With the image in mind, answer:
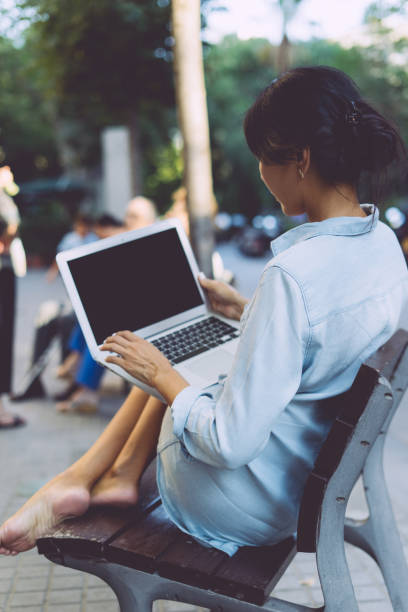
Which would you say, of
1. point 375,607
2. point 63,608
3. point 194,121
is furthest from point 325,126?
point 194,121

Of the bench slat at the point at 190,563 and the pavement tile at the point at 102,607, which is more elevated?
the bench slat at the point at 190,563

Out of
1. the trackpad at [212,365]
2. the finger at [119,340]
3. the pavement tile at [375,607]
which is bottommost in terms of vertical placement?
the pavement tile at [375,607]

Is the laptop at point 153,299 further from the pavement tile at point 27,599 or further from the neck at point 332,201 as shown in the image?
the pavement tile at point 27,599

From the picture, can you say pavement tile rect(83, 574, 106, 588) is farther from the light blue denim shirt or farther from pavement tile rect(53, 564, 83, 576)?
the light blue denim shirt

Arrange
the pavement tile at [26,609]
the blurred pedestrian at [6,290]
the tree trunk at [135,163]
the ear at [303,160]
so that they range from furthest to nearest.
Answer: the tree trunk at [135,163] → the blurred pedestrian at [6,290] → the pavement tile at [26,609] → the ear at [303,160]

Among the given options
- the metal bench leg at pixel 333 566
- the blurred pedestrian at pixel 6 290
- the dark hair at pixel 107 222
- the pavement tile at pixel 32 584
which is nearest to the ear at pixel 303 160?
the metal bench leg at pixel 333 566

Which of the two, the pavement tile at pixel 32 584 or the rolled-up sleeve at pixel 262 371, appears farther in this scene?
the pavement tile at pixel 32 584

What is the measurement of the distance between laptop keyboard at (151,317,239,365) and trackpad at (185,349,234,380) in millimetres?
43

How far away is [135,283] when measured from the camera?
2383mm

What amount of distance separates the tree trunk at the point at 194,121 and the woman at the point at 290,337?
3055mm

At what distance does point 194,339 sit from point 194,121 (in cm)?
300

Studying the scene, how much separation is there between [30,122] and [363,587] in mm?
38170

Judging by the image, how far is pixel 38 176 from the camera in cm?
4225

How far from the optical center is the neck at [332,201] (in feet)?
5.72
